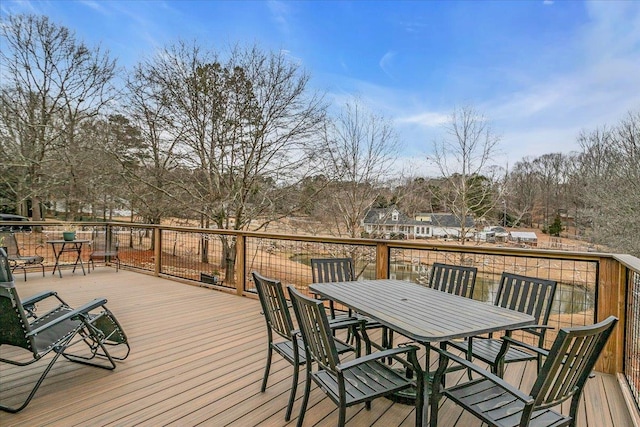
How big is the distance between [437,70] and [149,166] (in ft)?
31.1

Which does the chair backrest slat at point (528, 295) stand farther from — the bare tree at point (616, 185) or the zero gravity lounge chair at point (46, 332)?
the bare tree at point (616, 185)

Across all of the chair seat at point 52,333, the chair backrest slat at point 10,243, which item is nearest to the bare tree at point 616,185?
the chair seat at point 52,333

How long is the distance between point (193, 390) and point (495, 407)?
6.62 feet

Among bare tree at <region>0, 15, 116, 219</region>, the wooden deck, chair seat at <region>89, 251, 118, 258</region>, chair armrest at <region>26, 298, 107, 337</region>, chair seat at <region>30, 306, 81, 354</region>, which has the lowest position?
the wooden deck

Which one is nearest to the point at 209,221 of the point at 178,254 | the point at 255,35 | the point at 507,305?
the point at 178,254

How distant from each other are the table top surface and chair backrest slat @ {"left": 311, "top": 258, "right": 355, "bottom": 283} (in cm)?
43

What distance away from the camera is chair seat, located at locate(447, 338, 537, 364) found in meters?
2.27

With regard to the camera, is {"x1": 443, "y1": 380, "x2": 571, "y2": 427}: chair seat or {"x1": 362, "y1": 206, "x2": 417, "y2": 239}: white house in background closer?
{"x1": 443, "y1": 380, "x2": 571, "y2": 427}: chair seat

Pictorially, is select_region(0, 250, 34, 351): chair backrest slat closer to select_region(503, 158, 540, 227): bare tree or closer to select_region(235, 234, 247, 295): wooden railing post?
select_region(235, 234, 247, 295): wooden railing post

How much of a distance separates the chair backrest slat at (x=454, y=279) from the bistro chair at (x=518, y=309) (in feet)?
0.87

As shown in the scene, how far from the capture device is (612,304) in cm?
292

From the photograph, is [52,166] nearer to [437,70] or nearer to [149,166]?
[149,166]

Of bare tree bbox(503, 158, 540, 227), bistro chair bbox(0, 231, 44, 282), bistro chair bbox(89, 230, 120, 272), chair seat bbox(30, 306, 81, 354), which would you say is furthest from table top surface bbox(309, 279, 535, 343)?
bare tree bbox(503, 158, 540, 227)

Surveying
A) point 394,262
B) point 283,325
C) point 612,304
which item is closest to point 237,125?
point 394,262
